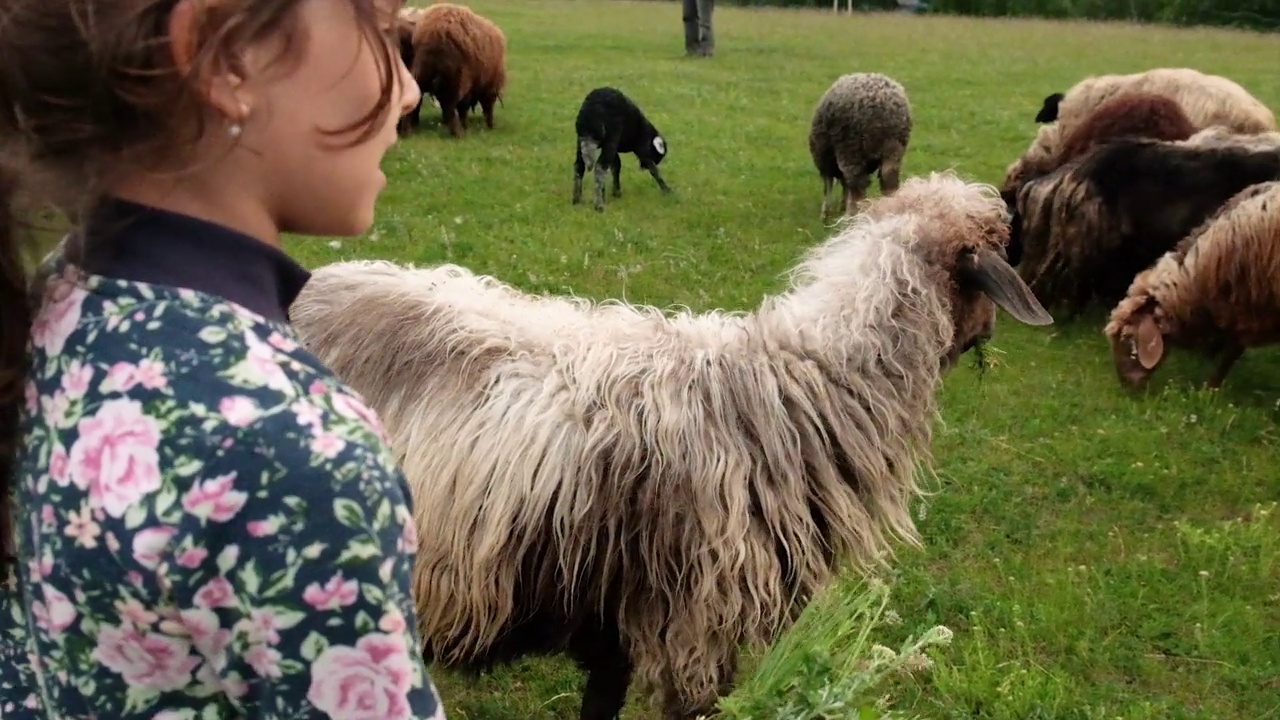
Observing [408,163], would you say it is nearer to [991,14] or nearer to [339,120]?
[339,120]

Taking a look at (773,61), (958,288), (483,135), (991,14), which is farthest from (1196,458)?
(991,14)

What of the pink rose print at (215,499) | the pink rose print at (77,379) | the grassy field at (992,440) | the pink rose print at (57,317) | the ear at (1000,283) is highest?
the pink rose print at (57,317)

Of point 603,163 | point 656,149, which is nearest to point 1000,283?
point 603,163

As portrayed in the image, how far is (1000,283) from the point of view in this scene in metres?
3.33

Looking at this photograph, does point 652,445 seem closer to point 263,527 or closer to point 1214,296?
point 263,527

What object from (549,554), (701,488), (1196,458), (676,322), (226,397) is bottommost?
(1196,458)

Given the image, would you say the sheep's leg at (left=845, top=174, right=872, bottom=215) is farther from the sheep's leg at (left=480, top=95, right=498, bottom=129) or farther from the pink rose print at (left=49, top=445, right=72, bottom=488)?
the pink rose print at (left=49, top=445, right=72, bottom=488)

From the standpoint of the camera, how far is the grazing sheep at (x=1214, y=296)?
6102mm

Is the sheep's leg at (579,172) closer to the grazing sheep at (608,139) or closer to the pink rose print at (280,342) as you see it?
the grazing sheep at (608,139)

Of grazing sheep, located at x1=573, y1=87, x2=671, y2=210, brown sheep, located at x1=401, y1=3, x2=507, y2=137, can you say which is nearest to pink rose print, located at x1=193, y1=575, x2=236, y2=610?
grazing sheep, located at x1=573, y1=87, x2=671, y2=210

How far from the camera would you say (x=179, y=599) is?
0.90 m

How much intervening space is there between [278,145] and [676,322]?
7.43 feet

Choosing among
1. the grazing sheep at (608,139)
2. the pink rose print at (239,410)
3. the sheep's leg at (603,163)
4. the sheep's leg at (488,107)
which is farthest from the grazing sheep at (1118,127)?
the pink rose print at (239,410)

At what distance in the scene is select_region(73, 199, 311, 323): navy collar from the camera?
956mm
